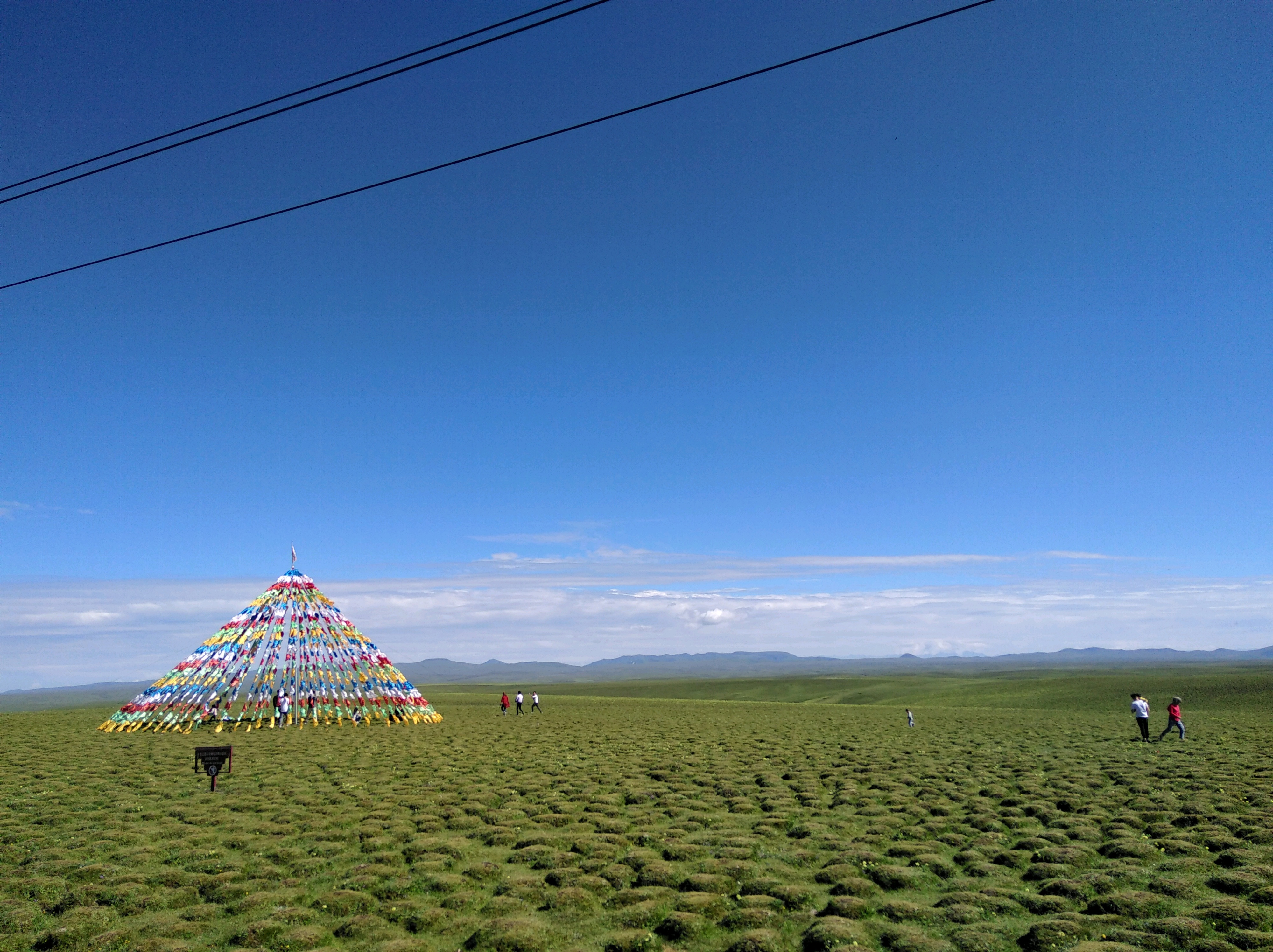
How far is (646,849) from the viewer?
13.9 metres

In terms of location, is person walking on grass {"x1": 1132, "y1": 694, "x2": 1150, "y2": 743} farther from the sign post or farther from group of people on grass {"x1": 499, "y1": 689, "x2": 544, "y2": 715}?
group of people on grass {"x1": 499, "y1": 689, "x2": 544, "y2": 715}

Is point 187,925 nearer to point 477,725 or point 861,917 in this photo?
point 861,917

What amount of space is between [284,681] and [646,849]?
121 feet

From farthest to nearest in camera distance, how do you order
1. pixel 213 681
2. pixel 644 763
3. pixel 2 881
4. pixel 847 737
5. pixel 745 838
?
1. pixel 213 681
2. pixel 847 737
3. pixel 644 763
4. pixel 745 838
5. pixel 2 881

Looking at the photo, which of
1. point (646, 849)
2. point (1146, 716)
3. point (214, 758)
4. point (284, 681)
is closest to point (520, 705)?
point (284, 681)

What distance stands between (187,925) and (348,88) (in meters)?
14.3

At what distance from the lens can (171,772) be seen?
24016 millimetres

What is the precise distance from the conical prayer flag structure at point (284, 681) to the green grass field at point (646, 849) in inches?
429

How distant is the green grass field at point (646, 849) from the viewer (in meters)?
9.80

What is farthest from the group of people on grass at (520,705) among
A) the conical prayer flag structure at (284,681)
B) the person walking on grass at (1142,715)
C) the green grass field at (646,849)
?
the person walking on grass at (1142,715)

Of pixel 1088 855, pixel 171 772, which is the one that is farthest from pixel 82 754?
pixel 1088 855

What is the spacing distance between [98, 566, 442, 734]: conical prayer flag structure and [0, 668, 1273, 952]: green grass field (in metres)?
10.9

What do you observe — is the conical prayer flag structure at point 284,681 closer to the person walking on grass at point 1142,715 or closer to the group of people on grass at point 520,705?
the group of people on grass at point 520,705

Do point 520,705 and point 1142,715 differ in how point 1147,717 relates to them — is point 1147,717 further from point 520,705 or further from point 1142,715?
point 520,705
